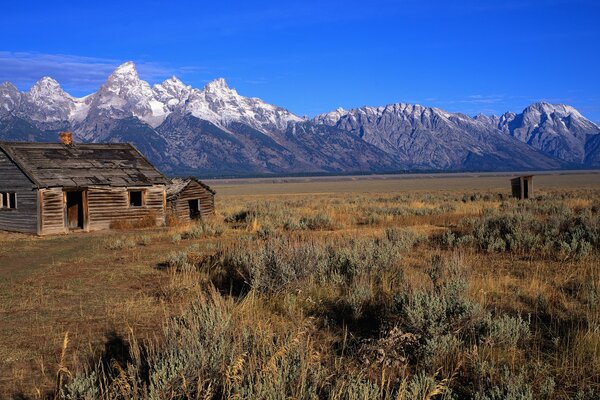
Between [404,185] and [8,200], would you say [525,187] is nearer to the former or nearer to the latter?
[8,200]

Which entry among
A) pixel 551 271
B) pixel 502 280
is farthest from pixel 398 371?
pixel 551 271

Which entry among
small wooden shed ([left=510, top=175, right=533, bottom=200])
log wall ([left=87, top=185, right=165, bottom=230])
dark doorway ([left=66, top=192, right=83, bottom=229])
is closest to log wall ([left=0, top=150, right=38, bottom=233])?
log wall ([left=87, top=185, right=165, bottom=230])

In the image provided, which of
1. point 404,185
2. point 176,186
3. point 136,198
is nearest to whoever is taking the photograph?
point 136,198

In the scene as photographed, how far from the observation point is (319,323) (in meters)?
6.87

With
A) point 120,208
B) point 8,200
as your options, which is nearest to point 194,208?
point 120,208

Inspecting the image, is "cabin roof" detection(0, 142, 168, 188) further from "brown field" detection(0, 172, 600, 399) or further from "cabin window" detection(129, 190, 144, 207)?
"brown field" detection(0, 172, 600, 399)

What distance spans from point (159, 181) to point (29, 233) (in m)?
6.18

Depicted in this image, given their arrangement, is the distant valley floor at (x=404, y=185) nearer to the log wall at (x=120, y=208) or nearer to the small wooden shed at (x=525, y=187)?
the small wooden shed at (x=525, y=187)

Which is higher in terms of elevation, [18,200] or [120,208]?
[18,200]

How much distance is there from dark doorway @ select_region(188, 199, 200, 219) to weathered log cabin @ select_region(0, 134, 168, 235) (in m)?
2.46

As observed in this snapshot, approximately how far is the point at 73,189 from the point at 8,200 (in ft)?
10.6

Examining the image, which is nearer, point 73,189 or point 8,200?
point 73,189

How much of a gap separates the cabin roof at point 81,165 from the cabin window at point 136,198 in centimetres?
71

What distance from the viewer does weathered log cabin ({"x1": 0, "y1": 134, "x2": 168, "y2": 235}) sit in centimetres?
2311
